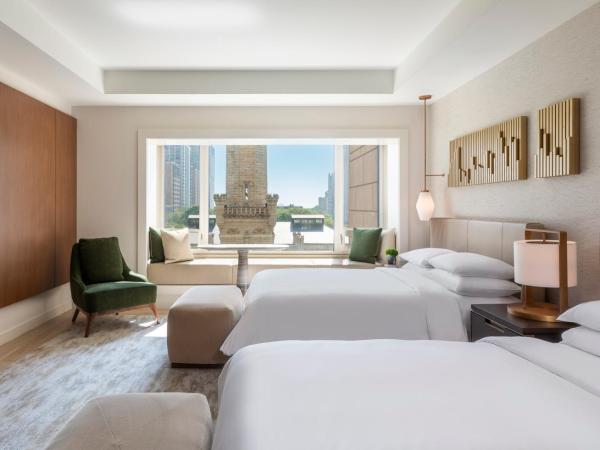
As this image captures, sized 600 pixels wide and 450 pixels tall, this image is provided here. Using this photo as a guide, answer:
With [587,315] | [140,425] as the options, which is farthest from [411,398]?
[587,315]

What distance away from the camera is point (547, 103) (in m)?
3.02

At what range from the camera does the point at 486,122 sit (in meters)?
3.90

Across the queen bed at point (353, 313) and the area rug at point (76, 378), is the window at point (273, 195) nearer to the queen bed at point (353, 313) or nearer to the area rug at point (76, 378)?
the area rug at point (76, 378)

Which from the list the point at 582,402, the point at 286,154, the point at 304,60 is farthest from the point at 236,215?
the point at 582,402

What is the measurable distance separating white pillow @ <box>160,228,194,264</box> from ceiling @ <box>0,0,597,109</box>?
162 cm

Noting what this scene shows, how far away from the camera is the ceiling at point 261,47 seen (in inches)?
123

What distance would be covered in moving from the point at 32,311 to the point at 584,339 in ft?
15.3

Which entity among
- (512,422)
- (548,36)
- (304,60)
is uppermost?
(304,60)

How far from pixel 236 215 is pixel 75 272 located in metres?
2.48

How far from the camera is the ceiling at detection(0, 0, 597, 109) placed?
312 cm

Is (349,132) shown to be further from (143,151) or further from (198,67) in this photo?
(143,151)

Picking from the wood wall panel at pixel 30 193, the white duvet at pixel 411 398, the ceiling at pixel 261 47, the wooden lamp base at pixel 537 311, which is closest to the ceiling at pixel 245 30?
the ceiling at pixel 261 47

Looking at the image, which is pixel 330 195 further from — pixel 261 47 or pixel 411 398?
pixel 411 398

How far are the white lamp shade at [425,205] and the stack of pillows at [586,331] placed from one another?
2797 mm
